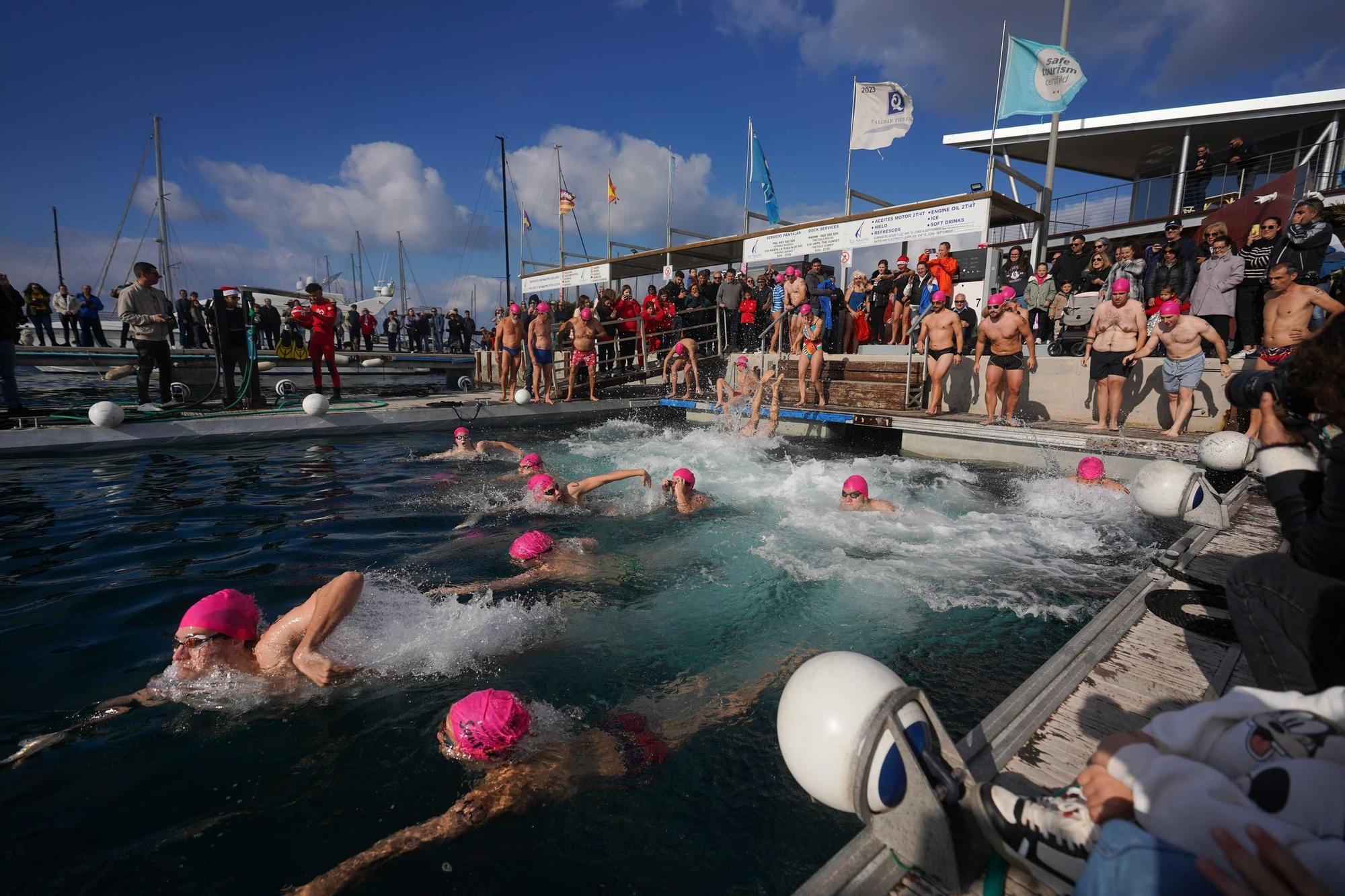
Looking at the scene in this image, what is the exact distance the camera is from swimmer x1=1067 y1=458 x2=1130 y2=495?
6.84m

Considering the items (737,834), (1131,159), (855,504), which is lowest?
(737,834)

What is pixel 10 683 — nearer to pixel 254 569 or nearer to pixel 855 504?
pixel 254 569

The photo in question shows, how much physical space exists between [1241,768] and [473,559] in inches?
199

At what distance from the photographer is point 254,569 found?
16.2 ft

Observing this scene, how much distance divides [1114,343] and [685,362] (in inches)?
334

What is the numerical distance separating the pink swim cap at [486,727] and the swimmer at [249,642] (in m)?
0.84

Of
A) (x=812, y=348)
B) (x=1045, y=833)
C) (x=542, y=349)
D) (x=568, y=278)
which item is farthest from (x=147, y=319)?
(x=568, y=278)

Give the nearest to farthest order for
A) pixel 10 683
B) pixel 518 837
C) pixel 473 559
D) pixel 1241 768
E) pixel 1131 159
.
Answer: pixel 1241 768, pixel 518 837, pixel 10 683, pixel 473 559, pixel 1131 159

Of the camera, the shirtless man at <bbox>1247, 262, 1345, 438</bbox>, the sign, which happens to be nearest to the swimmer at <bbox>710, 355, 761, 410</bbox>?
the shirtless man at <bbox>1247, 262, 1345, 438</bbox>

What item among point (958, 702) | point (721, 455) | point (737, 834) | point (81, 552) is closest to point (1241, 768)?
point (737, 834)

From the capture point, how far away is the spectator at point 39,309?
59.1 feet

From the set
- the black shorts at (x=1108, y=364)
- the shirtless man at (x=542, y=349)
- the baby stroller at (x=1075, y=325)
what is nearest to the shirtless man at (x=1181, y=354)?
the black shorts at (x=1108, y=364)

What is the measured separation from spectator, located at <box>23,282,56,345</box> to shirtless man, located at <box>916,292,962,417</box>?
24415 millimetres

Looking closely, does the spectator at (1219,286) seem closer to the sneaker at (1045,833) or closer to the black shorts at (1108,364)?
the black shorts at (1108,364)
